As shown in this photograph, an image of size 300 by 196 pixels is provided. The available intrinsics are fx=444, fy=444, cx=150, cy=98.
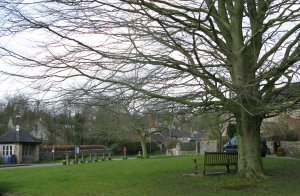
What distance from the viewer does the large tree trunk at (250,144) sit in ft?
52.9

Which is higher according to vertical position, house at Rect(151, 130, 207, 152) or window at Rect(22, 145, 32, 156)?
house at Rect(151, 130, 207, 152)

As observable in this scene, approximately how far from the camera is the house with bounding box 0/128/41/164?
1914 inches

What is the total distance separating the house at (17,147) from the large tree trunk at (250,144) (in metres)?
36.6

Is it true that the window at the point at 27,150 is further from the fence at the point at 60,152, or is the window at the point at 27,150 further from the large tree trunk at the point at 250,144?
the large tree trunk at the point at 250,144

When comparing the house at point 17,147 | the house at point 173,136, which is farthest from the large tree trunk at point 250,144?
the house at point 173,136

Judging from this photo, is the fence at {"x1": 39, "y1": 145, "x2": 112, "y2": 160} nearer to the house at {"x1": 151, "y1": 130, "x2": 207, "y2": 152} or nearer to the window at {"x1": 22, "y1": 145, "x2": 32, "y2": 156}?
the window at {"x1": 22, "y1": 145, "x2": 32, "y2": 156}

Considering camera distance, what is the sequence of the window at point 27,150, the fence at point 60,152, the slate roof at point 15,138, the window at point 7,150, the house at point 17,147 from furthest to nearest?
the fence at point 60,152, the window at point 27,150, the window at point 7,150, the slate roof at point 15,138, the house at point 17,147

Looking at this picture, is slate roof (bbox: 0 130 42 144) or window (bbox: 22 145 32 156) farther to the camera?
window (bbox: 22 145 32 156)

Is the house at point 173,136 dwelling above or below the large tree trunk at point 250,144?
above

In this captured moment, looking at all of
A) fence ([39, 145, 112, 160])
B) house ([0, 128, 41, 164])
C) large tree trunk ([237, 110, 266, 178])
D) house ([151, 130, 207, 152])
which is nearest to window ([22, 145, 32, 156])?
house ([0, 128, 41, 164])

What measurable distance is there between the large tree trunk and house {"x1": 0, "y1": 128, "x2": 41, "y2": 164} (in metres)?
36.6

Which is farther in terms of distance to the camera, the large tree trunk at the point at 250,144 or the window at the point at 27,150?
the window at the point at 27,150

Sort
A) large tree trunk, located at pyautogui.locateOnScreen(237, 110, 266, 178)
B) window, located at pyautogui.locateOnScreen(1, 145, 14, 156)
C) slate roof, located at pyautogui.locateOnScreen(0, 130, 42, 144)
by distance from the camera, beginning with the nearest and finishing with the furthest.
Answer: large tree trunk, located at pyautogui.locateOnScreen(237, 110, 266, 178) → slate roof, located at pyautogui.locateOnScreen(0, 130, 42, 144) → window, located at pyautogui.locateOnScreen(1, 145, 14, 156)

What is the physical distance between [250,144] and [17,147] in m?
37.3
